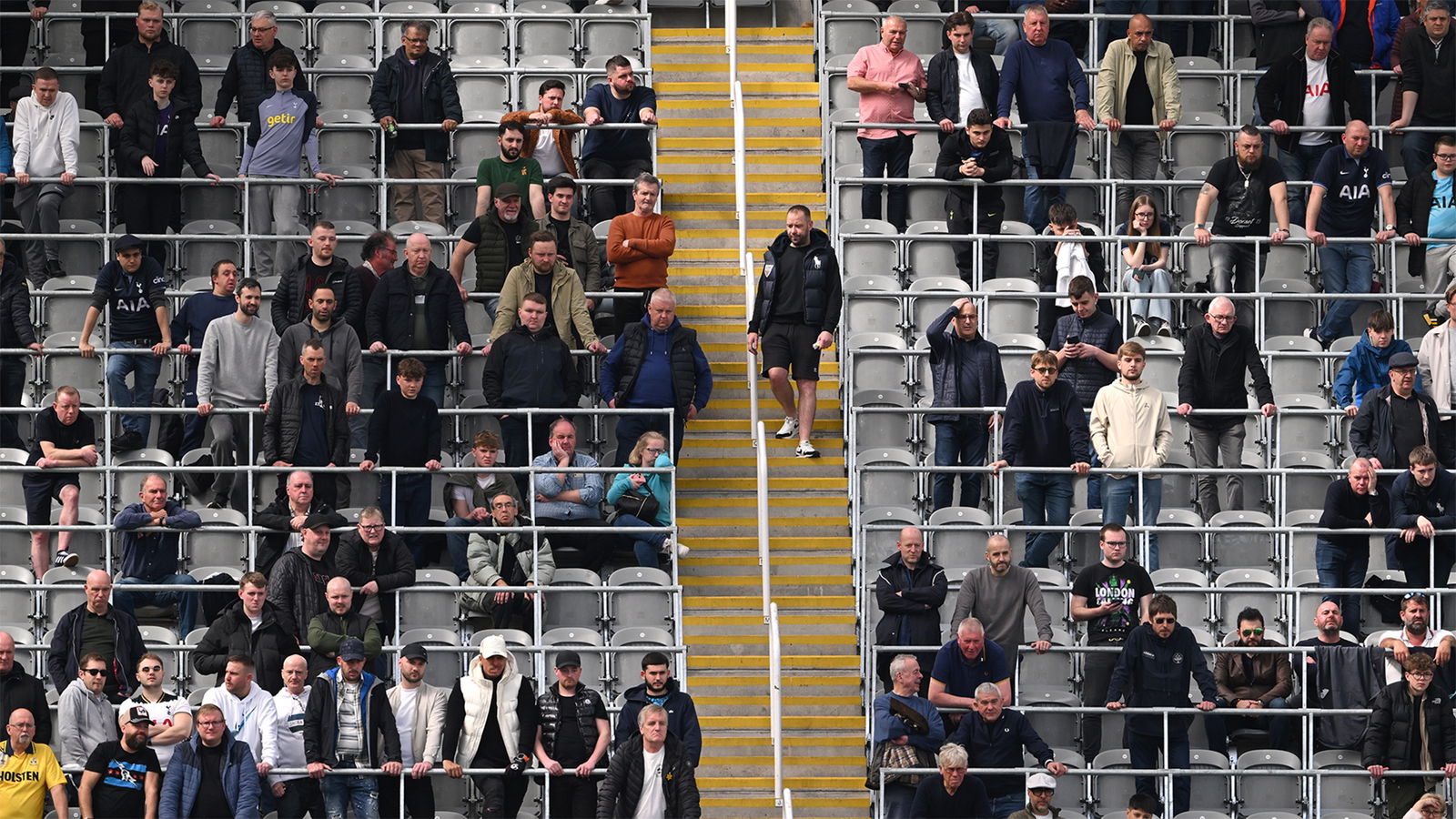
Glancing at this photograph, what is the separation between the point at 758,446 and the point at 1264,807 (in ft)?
13.9

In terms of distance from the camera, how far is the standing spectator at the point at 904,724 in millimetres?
15844

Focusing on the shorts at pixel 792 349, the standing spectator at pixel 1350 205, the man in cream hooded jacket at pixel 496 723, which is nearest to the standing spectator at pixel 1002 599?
the shorts at pixel 792 349

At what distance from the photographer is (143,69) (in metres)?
20.1

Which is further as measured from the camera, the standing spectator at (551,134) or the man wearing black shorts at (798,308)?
the standing spectator at (551,134)

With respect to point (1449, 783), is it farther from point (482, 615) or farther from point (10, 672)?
point (10, 672)

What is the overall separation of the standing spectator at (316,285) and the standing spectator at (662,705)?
13.5 feet

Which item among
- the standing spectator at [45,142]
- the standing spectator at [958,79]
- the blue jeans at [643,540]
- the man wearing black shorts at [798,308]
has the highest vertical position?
the standing spectator at [958,79]

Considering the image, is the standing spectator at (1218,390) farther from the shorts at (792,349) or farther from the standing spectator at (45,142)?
the standing spectator at (45,142)

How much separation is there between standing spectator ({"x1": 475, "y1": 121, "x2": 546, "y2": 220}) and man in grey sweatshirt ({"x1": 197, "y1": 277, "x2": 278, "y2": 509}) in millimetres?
2122

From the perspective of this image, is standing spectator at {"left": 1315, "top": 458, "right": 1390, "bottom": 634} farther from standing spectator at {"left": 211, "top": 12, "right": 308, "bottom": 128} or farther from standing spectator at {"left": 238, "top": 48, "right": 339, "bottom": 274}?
standing spectator at {"left": 211, "top": 12, "right": 308, "bottom": 128}

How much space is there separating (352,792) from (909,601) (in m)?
3.77

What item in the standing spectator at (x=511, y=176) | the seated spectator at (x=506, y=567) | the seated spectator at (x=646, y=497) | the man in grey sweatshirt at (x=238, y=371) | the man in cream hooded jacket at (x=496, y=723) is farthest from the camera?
the standing spectator at (x=511, y=176)

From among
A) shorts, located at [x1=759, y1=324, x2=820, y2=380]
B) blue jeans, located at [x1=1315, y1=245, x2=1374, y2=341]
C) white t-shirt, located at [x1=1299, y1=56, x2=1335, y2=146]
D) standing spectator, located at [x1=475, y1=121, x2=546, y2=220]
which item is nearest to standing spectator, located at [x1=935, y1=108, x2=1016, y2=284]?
shorts, located at [x1=759, y1=324, x2=820, y2=380]

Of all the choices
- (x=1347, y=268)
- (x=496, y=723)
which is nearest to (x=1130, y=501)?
(x=1347, y=268)
